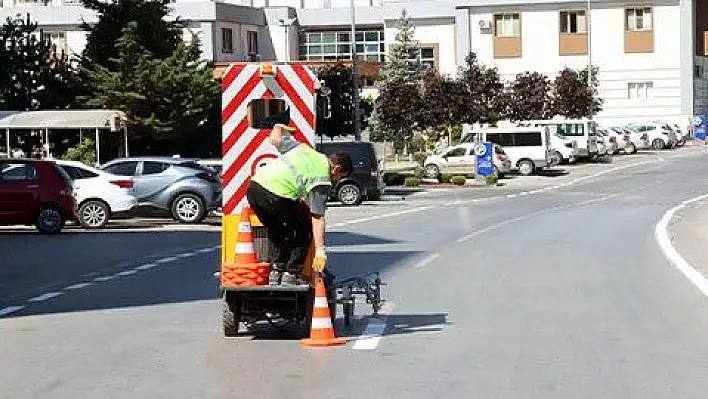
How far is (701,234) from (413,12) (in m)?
54.1

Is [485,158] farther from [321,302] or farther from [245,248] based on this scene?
[321,302]

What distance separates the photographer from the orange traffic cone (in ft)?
37.1

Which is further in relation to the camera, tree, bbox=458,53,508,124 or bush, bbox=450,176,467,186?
tree, bbox=458,53,508,124

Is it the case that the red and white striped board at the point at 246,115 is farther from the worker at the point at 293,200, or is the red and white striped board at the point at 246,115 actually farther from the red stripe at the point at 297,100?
the worker at the point at 293,200

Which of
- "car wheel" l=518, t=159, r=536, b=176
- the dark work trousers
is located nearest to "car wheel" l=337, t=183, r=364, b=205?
"car wheel" l=518, t=159, r=536, b=176

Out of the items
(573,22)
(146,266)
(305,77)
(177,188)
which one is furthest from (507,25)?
(305,77)

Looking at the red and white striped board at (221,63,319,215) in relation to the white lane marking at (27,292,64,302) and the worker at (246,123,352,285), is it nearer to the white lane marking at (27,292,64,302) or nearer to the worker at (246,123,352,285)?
the worker at (246,123,352,285)

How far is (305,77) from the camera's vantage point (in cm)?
1277

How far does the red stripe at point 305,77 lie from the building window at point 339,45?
224ft

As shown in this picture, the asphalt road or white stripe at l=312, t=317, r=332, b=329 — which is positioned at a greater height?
white stripe at l=312, t=317, r=332, b=329

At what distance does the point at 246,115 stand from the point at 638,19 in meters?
63.4

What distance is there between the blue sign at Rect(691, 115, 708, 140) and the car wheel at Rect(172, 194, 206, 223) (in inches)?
1976

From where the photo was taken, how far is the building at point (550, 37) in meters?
72.4

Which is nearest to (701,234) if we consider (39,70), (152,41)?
(152,41)
